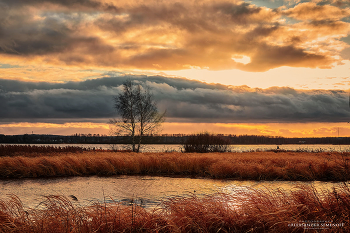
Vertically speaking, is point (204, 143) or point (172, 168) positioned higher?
point (204, 143)

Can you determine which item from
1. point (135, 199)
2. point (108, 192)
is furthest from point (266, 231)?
point (108, 192)

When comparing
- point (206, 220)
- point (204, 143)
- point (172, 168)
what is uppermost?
point (206, 220)

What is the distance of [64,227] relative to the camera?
6438 mm

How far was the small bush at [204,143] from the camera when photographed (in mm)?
42250

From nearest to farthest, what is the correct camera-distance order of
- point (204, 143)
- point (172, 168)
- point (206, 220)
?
1. point (206, 220)
2. point (172, 168)
3. point (204, 143)

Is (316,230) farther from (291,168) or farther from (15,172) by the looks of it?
(15,172)

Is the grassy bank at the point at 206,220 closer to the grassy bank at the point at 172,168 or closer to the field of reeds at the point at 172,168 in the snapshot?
the field of reeds at the point at 172,168

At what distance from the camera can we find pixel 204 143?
42.4 metres

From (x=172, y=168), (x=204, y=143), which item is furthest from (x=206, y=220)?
(x=204, y=143)

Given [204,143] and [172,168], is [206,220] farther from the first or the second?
[204,143]

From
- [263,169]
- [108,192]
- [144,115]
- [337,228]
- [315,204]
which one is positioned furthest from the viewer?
[144,115]

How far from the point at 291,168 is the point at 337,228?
1591 cm

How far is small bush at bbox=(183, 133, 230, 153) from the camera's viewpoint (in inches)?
1663

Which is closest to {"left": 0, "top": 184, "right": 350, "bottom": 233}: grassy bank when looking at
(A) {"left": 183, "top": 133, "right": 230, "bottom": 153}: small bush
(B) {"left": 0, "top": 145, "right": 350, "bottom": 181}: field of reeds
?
(B) {"left": 0, "top": 145, "right": 350, "bottom": 181}: field of reeds
